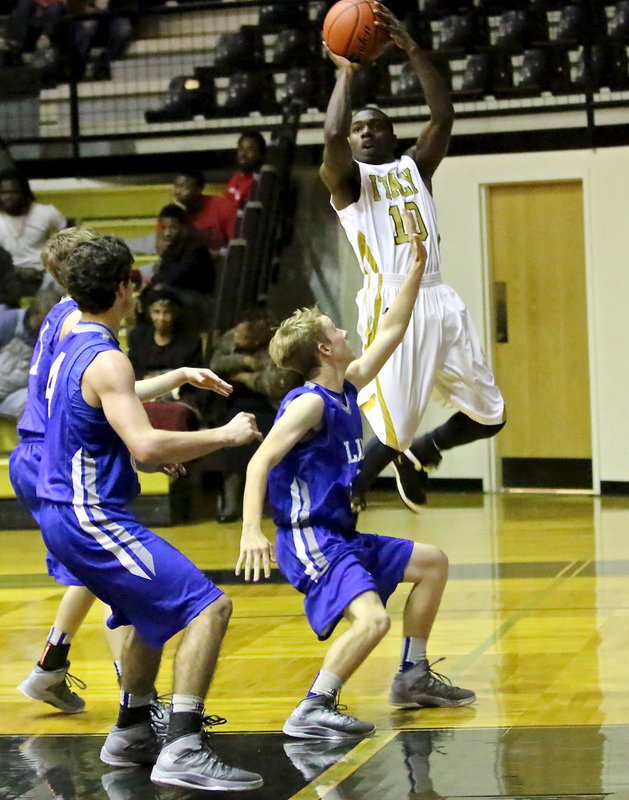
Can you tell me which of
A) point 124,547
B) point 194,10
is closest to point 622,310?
point 194,10

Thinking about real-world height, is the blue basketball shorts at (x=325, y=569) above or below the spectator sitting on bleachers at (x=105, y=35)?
below

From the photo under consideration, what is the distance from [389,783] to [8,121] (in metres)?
9.93

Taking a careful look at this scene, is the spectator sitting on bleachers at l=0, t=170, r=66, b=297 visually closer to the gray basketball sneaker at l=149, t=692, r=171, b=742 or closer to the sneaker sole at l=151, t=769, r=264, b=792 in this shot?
the gray basketball sneaker at l=149, t=692, r=171, b=742

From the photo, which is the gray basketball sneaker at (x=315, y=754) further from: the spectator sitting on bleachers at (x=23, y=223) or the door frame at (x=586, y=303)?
the spectator sitting on bleachers at (x=23, y=223)

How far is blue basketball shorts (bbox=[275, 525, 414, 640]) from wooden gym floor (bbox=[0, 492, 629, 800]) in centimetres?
39

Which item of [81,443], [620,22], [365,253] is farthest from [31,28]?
[81,443]

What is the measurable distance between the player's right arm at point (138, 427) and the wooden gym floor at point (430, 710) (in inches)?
34.7

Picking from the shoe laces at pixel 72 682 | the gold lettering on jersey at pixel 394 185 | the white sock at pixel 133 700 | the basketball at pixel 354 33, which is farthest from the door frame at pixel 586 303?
the white sock at pixel 133 700

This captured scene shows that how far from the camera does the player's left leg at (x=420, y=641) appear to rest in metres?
4.42

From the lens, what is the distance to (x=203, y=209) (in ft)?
34.8

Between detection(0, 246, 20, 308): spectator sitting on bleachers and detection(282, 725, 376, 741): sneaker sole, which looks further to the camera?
detection(0, 246, 20, 308): spectator sitting on bleachers

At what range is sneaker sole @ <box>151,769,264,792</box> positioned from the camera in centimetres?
352

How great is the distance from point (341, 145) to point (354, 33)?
0.48 meters

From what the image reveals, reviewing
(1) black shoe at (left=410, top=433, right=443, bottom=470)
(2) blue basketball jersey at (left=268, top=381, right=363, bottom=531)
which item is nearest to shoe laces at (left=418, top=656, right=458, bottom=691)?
(2) blue basketball jersey at (left=268, top=381, right=363, bottom=531)
